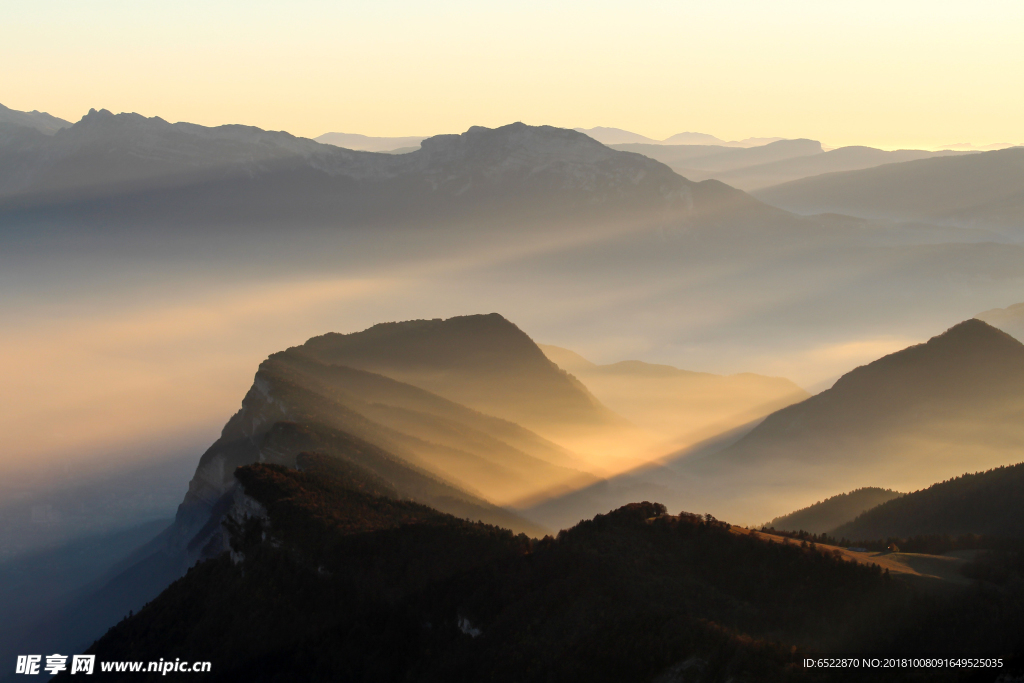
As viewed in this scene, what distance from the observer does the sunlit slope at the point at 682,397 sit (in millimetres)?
144625

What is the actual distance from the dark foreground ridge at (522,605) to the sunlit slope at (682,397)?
304 feet

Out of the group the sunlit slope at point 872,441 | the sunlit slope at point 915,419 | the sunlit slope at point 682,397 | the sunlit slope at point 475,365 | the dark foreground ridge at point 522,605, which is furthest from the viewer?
the sunlit slope at point 682,397

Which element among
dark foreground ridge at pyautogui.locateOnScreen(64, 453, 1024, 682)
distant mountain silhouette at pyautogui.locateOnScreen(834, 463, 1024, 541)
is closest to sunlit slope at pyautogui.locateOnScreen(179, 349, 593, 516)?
dark foreground ridge at pyautogui.locateOnScreen(64, 453, 1024, 682)

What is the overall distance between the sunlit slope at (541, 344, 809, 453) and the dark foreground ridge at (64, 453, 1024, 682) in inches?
3650

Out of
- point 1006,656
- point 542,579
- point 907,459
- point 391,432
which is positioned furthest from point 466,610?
point 907,459

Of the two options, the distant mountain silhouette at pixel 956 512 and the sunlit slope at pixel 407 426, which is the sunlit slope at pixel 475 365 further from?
the distant mountain silhouette at pixel 956 512

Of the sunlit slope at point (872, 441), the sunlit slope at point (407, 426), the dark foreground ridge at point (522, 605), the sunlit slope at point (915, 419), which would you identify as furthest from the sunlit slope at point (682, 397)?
the dark foreground ridge at point (522, 605)

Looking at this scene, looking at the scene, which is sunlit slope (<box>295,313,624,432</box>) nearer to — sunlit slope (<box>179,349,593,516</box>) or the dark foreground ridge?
sunlit slope (<box>179,349,593,516</box>)

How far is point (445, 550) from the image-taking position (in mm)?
32125

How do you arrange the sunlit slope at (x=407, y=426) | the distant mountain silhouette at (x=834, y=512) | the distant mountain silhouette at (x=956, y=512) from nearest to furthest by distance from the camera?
the distant mountain silhouette at (x=956, y=512)
the distant mountain silhouette at (x=834, y=512)
the sunlit slope at (x=407, y=426)

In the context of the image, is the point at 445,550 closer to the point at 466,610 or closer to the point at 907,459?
the point at 466,610

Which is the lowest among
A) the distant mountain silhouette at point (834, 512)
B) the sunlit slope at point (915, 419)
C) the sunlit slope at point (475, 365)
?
the distant mountain silhouette at point (834, 512)

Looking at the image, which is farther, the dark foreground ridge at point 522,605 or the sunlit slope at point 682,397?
the sunlit slope at point 682,397

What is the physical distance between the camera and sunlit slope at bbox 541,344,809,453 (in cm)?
14462
